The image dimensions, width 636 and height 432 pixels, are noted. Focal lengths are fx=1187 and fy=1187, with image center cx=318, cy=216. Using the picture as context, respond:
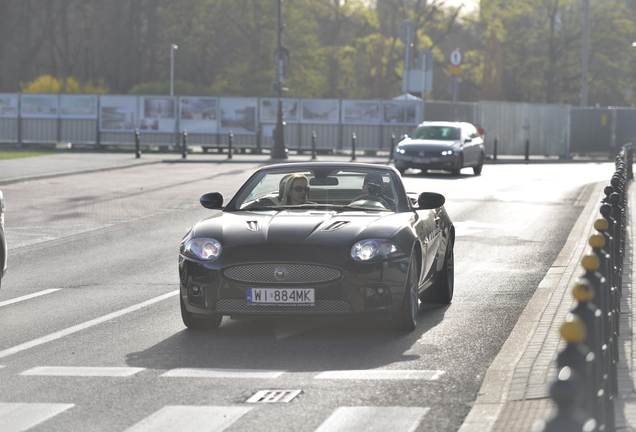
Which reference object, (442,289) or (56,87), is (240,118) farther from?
(442,289)

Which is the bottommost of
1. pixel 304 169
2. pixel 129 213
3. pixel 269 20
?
pixel 129 213

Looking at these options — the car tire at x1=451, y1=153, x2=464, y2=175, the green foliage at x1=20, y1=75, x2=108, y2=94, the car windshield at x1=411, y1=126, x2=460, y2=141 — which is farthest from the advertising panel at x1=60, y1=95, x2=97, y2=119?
the car tire at x1=451, y1=153, x2=464, y2=175

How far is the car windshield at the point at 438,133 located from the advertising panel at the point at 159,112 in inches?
661

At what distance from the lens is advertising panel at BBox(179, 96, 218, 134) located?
48031 mm

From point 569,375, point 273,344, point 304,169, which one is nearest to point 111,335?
point 273,344

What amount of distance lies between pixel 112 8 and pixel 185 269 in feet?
221

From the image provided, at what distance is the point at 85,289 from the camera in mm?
11406

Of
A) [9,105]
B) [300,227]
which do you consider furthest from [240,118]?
[300,227]

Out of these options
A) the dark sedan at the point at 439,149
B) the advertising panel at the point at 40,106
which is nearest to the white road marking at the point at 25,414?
the dark sedan at the point at 439,149

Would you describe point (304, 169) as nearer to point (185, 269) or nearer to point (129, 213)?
point (185, 269)

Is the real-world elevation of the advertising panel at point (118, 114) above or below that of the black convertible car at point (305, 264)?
above

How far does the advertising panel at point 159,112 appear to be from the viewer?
158 feet

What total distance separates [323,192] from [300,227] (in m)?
1.27

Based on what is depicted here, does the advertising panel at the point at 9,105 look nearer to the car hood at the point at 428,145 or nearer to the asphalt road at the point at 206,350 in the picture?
the car hood at the point at 428,145
